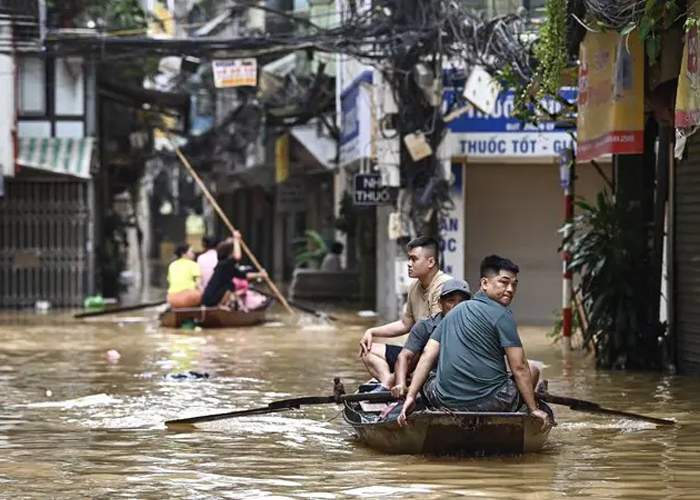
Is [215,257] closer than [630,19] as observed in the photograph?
No

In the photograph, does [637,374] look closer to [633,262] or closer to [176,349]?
[633,262]

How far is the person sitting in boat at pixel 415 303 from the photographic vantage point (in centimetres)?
1127

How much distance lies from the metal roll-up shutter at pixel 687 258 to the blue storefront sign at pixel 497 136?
7853 mm

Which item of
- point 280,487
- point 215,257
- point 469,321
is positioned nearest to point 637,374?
point 469,321

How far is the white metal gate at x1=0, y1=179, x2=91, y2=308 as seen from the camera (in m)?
31.2

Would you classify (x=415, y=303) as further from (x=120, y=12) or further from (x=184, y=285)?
(x=120, y=12)

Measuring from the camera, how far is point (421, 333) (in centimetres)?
1066

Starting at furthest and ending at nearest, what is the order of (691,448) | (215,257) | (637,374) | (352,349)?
(215,257), (352,349), (637,374), (691,448)

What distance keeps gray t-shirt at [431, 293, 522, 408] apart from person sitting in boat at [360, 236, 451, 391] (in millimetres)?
1126

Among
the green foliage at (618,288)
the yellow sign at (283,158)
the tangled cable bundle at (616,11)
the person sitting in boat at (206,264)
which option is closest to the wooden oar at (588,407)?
the tangled cable bundle at (616,11)

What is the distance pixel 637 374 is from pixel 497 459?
6.78 metres

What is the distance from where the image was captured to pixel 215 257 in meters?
26.3

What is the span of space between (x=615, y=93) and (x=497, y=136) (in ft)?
31.5

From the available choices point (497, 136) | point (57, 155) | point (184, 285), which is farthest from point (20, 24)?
point (497, 136)
